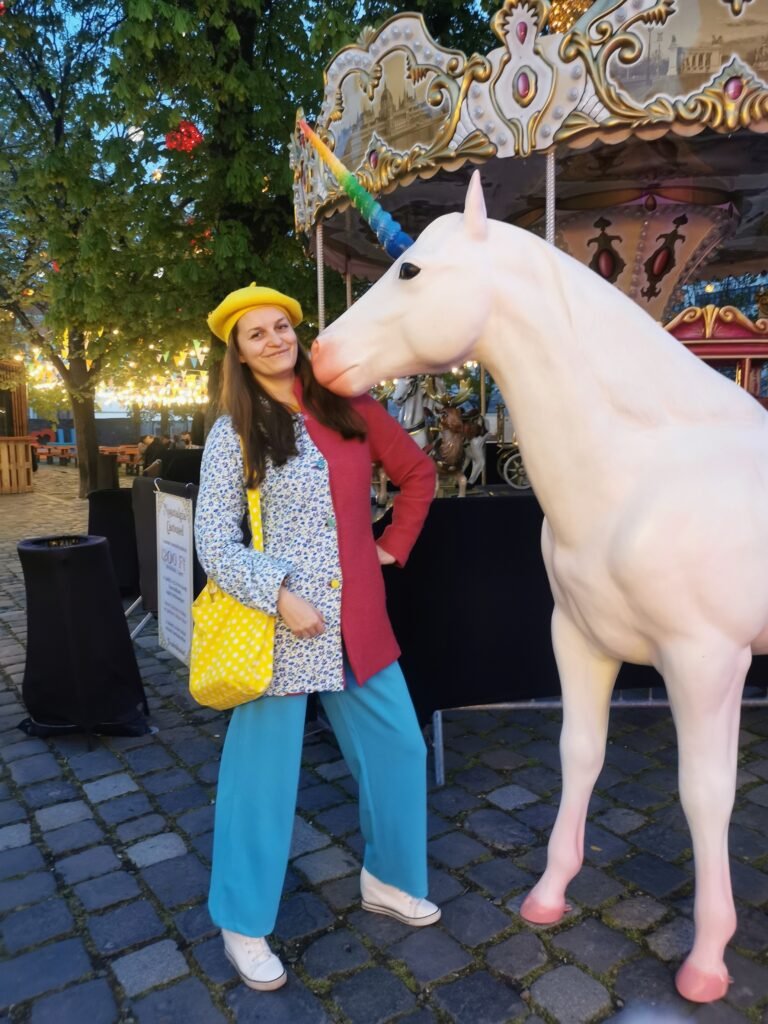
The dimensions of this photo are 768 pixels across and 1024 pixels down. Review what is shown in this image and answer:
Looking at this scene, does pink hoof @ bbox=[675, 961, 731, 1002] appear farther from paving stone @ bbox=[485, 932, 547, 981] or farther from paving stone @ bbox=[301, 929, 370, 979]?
paving stone @ bbox=[301, 929, 370, 979]


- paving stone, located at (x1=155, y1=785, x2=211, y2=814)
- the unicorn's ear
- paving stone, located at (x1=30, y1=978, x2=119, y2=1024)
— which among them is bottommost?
paving stone, located at (x1=30, y1=978, x2=119, y2=1024)

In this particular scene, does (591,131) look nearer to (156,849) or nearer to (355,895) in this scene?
(355,895)

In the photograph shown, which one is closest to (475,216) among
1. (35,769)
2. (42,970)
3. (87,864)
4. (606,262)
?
(42,970)

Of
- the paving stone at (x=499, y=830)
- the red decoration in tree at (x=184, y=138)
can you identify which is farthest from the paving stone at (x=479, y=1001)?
the red decoration in tree at (x=184, y=138)

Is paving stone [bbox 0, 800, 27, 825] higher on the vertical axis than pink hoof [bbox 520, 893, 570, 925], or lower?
lower

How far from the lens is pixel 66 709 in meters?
4.11

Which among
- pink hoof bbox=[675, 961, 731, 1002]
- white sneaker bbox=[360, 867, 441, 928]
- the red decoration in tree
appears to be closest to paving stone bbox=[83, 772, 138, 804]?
white sneaker bbox=[360, 867, 441, 928]

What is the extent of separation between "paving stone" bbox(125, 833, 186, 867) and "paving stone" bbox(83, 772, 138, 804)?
0.50 meters

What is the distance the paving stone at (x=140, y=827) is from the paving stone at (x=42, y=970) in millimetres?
649

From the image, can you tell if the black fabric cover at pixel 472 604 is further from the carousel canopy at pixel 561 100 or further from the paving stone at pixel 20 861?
the carousel canopy at pixel 561 100

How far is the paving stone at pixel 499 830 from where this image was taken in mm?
A: 3061

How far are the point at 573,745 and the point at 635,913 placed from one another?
2.29 feet

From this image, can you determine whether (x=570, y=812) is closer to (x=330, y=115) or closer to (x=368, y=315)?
(x=368, y=315)

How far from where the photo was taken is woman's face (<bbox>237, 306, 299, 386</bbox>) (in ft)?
7.24
